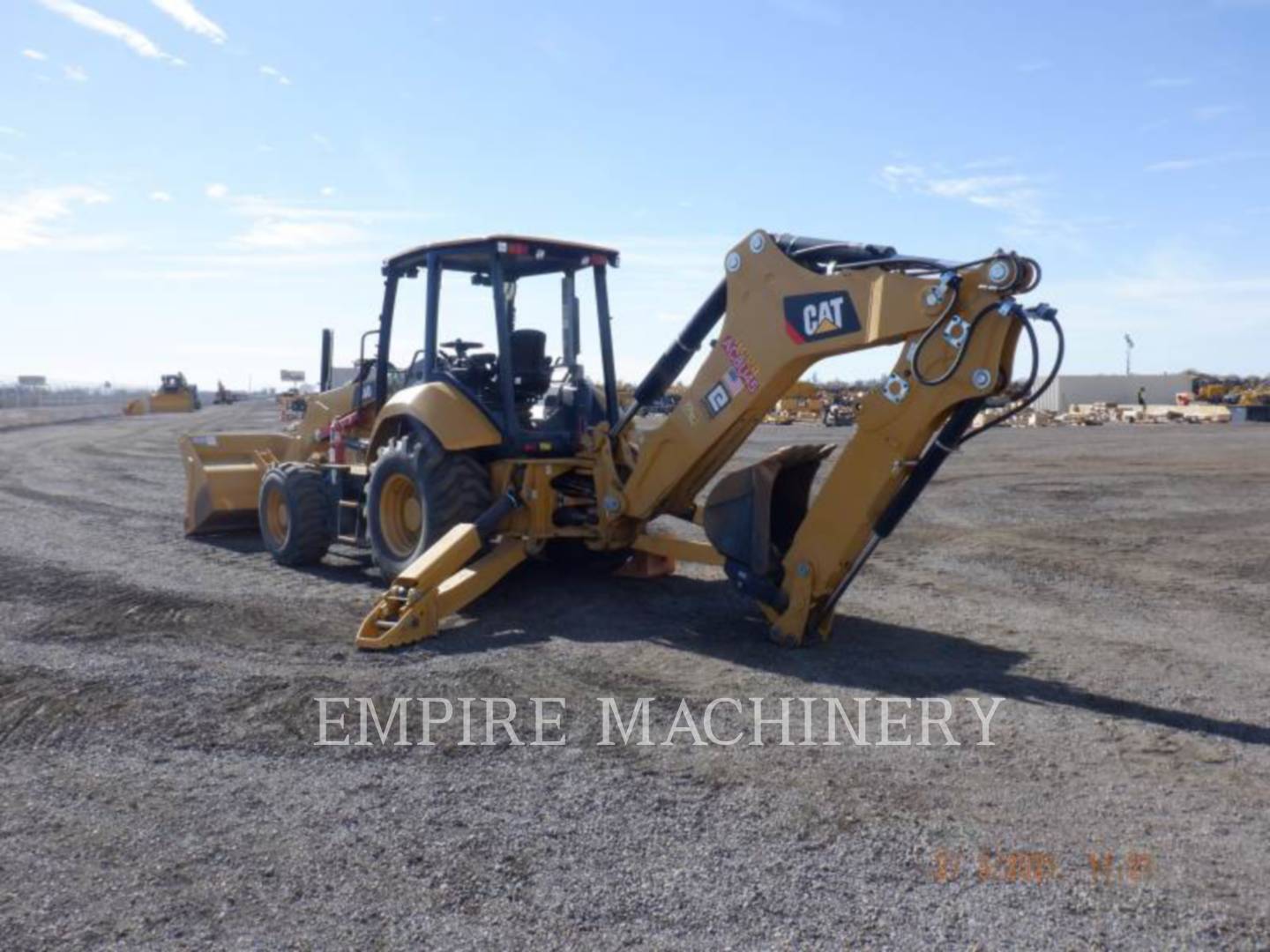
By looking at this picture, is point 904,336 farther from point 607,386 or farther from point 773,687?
point 607,386

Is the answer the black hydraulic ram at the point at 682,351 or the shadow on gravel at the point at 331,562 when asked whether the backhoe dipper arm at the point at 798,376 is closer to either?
the black hydraulic ram at the point at 682,351

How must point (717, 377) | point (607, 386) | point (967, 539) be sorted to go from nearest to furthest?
point (717, 377), point (607, 386), point (967, 539)

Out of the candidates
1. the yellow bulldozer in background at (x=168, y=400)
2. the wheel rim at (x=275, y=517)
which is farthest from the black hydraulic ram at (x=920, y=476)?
the yellow bulldozer in background at (x=168, y=400)

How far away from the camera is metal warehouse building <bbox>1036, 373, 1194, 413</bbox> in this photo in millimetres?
65500

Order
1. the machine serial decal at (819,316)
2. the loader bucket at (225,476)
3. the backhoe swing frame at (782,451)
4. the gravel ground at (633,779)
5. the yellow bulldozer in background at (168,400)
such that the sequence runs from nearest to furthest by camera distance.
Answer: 1. the gravel ground at (633,779)
2. the backhoe swing frame at (782,451)
3. the machine serial decal at (819,316)
4. the loader bucket at (225,476)
5. the yellow bulldozer in background at (168,400)

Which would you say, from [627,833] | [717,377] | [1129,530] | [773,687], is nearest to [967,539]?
[1129,530]

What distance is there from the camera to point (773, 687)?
20.5ft

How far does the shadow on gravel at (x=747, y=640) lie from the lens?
611cm

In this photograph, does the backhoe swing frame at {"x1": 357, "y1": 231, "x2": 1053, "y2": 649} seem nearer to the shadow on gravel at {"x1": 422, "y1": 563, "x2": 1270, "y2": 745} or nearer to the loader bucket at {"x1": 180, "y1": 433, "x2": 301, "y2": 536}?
the shadow on gravel at {"x1": 422, "y1": 563, "x2": 1270, "y2": 745}

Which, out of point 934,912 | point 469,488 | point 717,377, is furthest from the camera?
point 469,488

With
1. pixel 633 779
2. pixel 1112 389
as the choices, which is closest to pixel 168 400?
pixel 1112 389

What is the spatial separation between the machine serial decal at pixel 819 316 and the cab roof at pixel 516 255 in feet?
8.24

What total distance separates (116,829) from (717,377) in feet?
14.1

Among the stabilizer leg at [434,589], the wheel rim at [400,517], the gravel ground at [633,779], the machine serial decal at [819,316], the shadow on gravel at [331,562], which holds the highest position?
the machine serial decal at [819,316]
